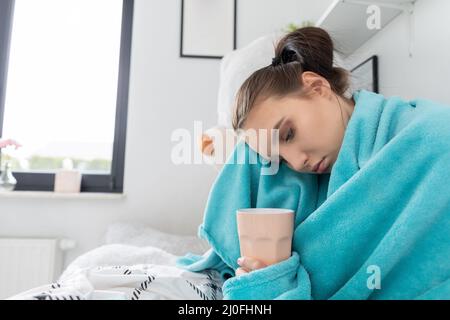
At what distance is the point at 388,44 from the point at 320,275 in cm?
96

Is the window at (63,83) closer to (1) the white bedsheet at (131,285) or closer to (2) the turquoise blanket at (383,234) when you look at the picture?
(1) the white bedsheet at (131,285)

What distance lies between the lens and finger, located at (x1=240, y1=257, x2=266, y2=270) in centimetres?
37

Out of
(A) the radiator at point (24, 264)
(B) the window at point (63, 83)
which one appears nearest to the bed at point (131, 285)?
(A) the radiator at point (24, 264)

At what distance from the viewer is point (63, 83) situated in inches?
61.8

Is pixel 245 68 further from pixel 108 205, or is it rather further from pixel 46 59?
pixel 46 59

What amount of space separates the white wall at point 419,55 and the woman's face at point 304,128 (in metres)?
0.48

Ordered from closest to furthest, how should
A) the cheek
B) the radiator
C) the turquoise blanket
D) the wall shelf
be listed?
the turquoise blanket < the cheek < the wall shelf < the radiator

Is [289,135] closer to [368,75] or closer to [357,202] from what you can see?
[357,202]

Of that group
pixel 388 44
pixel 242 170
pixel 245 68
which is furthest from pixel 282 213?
pixel 388 44

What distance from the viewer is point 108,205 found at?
57.6 inches

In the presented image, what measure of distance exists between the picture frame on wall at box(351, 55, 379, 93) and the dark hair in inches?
21.2

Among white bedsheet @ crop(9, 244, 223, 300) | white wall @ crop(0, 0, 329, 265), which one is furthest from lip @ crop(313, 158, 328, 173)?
white wall @ crop(0, 0, 329, 265)

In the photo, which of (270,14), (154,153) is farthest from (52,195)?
(270,14)

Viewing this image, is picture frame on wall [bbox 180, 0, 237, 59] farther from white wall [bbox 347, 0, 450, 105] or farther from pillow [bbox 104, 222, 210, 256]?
pillow [bbox 104, 222, 210, 256]
